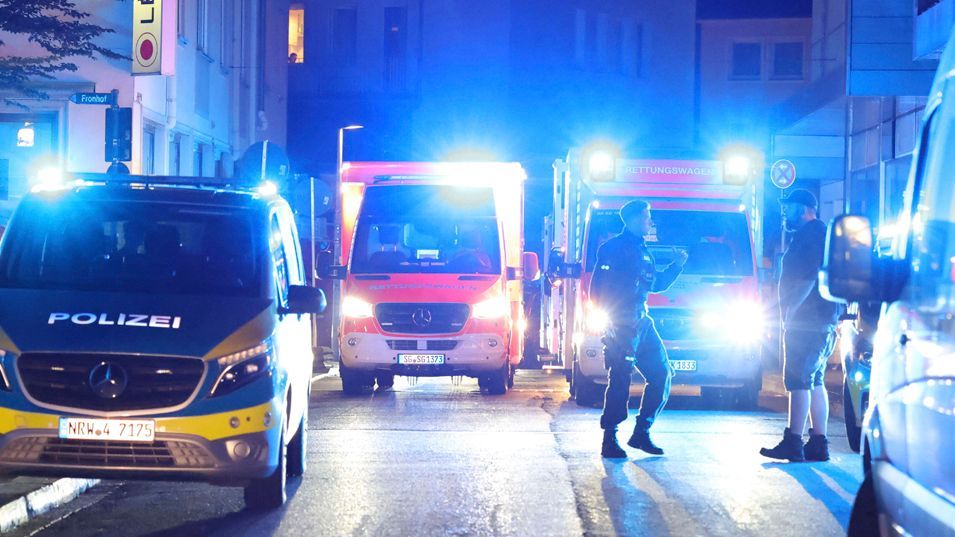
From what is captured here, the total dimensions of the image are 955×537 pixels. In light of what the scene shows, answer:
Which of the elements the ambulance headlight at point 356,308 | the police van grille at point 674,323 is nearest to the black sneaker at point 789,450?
the police van grille at point 674,323

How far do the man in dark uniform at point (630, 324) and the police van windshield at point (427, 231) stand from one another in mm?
6031

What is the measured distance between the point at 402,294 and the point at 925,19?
885 cm

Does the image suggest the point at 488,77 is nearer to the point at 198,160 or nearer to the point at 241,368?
the point at 198,160

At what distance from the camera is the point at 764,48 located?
51.2 m

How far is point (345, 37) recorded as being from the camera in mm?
46062

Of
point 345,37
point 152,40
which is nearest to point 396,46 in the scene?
point 345,37

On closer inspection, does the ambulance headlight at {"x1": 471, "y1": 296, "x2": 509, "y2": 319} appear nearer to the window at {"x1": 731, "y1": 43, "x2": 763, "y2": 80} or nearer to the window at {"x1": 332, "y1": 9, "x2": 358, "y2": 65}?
the window at {"x1": 332, "y1": 9, "x2": 358, "y2": 65}

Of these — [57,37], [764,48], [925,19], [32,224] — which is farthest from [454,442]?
[764,48]

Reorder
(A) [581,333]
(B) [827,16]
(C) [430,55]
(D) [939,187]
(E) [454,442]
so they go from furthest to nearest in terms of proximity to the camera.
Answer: (C) [430,55]
(B) [827,16]
(A) [581,333]
(E) [454,442]
(D) [939,187]

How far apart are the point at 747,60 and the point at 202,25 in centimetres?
2686

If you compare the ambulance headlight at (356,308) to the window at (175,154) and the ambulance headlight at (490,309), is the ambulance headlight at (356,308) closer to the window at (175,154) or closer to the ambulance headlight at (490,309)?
the ambulance headlight at (490,309)

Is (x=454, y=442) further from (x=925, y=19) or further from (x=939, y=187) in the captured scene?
(x=925, y=19)

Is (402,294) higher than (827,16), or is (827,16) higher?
(827,16)

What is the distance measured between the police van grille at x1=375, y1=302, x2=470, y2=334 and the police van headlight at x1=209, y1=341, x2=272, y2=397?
8.58m
